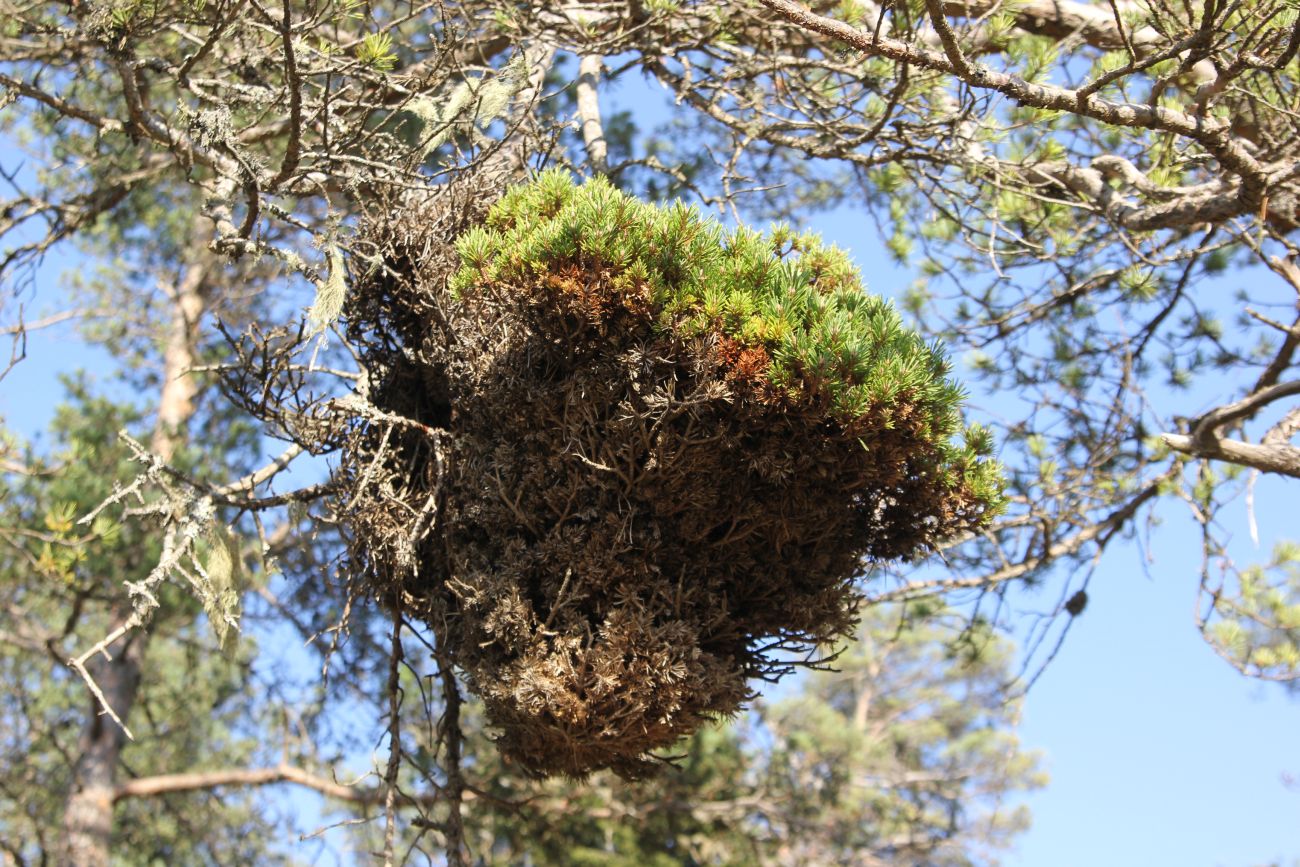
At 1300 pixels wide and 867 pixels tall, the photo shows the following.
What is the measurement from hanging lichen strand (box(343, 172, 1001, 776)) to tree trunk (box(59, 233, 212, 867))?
390 cm

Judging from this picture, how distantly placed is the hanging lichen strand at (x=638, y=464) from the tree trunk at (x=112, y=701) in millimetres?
3904

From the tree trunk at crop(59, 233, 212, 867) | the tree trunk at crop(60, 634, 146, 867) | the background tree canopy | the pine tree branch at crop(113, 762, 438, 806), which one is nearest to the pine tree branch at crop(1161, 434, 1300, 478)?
the background tree canopy

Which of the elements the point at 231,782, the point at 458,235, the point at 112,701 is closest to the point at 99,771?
the point at 112,701

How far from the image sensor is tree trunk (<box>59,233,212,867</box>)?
7.57 meters

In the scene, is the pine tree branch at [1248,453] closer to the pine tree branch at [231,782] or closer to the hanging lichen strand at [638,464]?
the hanging lichen strand at [638,464]

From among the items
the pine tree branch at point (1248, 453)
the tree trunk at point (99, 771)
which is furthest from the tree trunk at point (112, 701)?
the pine tree branch at point (1248, 453)

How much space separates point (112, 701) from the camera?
7984 mm

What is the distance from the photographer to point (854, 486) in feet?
10.5

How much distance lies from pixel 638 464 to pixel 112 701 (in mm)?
6225

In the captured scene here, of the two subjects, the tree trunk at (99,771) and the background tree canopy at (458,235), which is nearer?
the background tree canopy at (458,235)

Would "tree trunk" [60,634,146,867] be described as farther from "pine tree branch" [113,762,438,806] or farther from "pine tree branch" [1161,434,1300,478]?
"pine tree branch" [1161,434,1300,478]

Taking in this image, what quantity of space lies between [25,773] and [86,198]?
5502 millimetres

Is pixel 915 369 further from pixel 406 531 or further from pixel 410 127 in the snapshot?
pixel 410 127

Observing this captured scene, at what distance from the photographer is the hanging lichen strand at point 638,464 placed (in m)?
3.05
